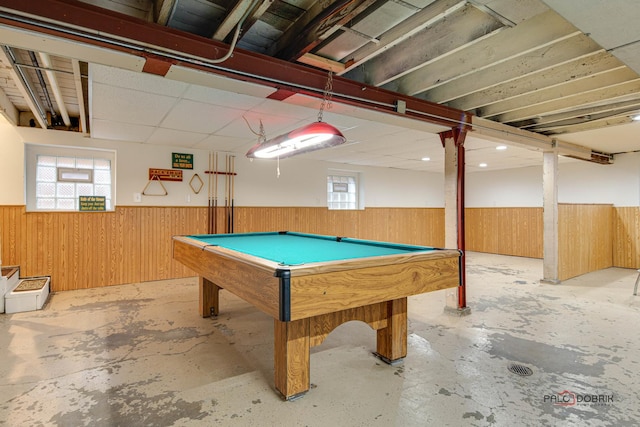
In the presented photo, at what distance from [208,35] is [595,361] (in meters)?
3.85

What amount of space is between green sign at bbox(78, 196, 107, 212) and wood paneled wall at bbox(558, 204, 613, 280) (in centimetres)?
719

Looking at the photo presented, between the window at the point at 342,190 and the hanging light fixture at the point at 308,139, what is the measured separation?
14.2ft

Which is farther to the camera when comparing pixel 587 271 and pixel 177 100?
pixel 587 271

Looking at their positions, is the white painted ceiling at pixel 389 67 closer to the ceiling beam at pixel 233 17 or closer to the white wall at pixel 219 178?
the ceiling beam at pixel 233 17

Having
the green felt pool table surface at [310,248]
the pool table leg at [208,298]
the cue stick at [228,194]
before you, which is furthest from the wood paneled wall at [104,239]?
the pool table leg at [208,298]

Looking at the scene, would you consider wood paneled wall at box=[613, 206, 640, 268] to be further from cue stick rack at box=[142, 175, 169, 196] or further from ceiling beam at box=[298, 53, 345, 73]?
cue stick rack at box=[142, 175, 169, 196]

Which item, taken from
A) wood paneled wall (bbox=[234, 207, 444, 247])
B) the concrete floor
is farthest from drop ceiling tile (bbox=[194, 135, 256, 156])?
the concrete floor

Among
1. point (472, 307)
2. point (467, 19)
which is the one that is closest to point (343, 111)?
point (467, 19)

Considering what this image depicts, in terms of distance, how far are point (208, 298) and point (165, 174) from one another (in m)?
2.74

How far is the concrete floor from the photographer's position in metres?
1.92

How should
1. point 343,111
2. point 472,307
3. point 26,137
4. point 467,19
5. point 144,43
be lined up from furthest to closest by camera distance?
point 26,137 < point 472,307 < point 343,111 < point 467,19 < point 144,43

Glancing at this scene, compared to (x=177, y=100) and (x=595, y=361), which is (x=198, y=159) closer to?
(x=177, y=100)

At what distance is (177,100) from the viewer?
318cm

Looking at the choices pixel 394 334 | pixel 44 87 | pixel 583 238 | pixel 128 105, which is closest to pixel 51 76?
pixel 128 105
